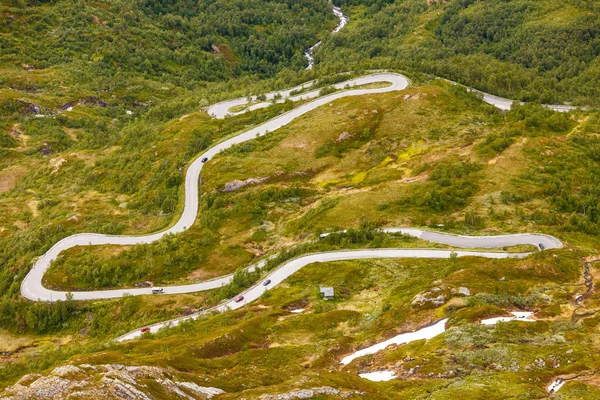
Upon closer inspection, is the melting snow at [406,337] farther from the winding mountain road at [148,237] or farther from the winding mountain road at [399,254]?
the winding mountain road at [148,237]

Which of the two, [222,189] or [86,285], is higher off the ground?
[222,189]

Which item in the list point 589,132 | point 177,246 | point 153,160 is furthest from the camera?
point 153,160

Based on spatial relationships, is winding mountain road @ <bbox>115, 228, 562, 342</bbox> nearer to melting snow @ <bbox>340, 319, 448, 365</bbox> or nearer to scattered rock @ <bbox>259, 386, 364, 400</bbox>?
melting snow @ <bbox>340, 319, 448, 365</bbox>

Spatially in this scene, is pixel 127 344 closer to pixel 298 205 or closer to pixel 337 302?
pixel 337 302

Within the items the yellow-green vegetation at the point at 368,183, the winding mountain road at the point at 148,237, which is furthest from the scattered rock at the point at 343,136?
the winding mountain road at the point at 148,237

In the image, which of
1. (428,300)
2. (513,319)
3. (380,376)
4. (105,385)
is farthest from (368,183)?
(105,385)

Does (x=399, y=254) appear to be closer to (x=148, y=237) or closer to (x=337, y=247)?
(x=337, y=247)

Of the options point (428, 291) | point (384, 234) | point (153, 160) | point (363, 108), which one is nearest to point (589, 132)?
point (363, 108)
